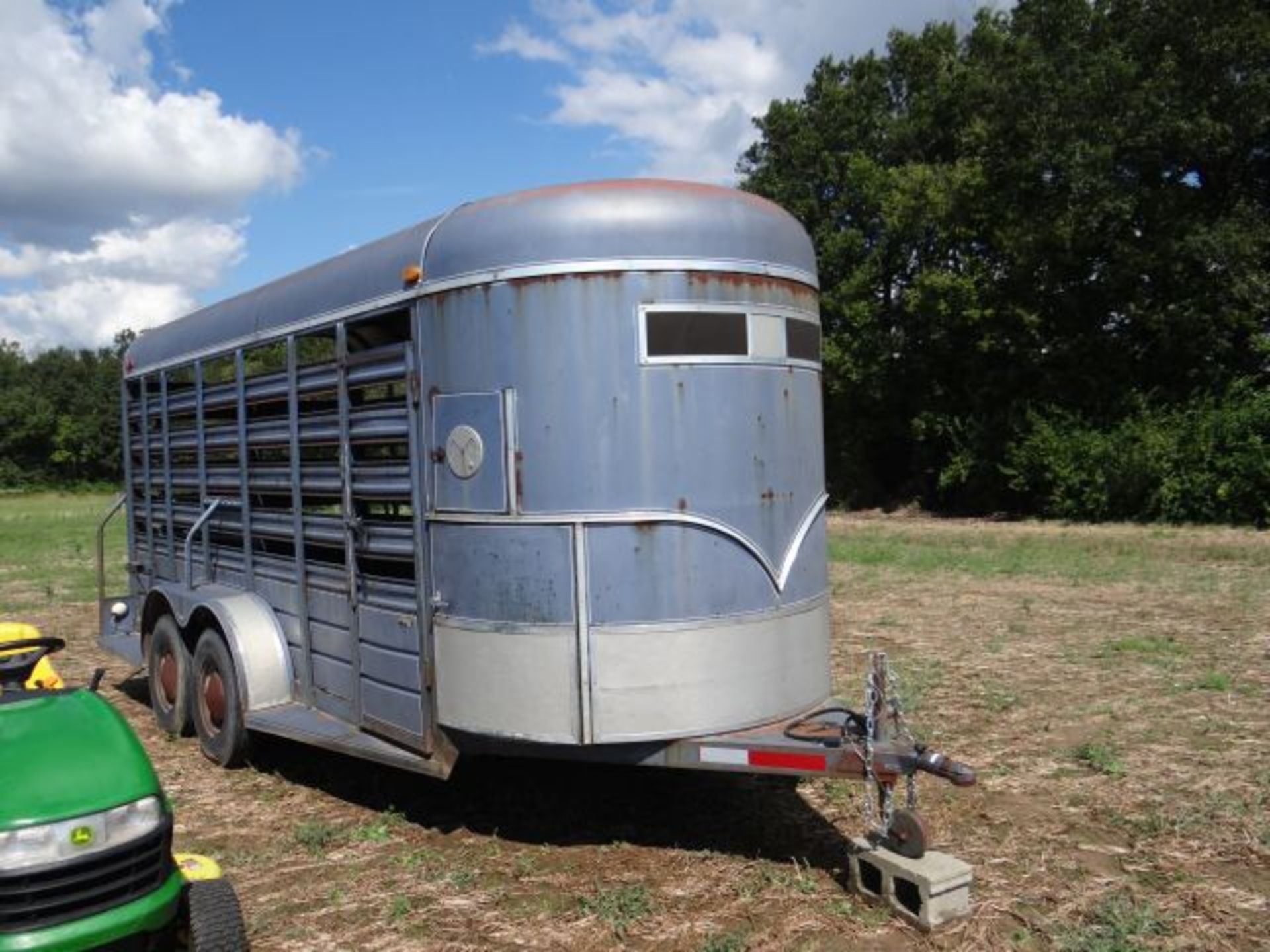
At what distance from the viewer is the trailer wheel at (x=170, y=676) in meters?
6.93

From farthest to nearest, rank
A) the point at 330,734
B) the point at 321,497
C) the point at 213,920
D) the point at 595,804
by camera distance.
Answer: the point at 321,497 → the point at 595,804 → the point at 330,734 → the point at 213,920

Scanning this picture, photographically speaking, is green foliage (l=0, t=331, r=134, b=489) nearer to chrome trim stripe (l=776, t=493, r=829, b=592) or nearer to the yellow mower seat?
the yellow mower seat

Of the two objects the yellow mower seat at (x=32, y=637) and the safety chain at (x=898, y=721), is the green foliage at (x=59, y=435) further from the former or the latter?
the safety chain at (x=898, y=721)

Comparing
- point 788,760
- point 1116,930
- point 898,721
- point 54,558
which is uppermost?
point 898,721

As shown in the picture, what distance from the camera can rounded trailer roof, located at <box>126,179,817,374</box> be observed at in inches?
176

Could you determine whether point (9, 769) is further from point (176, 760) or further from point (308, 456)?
point (176, 760)

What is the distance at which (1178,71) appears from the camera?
21.4 meters

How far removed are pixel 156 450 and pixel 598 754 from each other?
208 inches

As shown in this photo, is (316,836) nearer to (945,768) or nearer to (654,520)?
(654,520)

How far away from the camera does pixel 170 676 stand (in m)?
7.24

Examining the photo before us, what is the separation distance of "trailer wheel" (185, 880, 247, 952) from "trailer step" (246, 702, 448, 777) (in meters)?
1.40

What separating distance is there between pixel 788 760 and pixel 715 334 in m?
1.86

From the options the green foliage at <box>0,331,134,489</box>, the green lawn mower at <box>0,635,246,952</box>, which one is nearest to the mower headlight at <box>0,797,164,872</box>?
the green lawn mower at <box>0,635,246,952</box>

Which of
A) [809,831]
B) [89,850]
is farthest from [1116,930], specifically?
[89,850]
